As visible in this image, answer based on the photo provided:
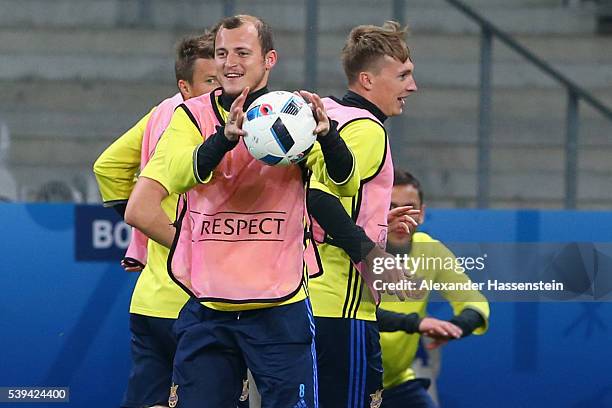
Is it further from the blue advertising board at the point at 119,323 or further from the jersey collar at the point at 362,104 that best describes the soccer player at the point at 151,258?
the blue advertising board at the point at 119,323

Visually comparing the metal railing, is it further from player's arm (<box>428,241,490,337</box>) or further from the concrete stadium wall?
player's arm (<box>428,241,490,337</box>)

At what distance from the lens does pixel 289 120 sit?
3557 mm

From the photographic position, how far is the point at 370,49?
15.6ft

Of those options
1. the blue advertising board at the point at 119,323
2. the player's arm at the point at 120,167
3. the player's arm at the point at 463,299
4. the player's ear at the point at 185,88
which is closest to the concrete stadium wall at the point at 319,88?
the blue advertising board at the point at 119,323

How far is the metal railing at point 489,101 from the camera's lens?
7098mm

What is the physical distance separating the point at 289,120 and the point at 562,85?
411cm

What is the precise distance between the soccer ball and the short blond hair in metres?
1.18

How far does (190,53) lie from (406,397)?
66.4 inches

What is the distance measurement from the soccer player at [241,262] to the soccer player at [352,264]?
0.43 m

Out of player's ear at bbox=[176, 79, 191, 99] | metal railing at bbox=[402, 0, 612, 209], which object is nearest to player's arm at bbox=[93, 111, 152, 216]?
player's ear at bbox=[176, 79, 191, 99]

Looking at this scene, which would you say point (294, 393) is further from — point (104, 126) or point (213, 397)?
point (104, 126)

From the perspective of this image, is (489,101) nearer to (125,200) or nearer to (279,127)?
(125,200)

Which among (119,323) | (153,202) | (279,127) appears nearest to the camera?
(279,127)

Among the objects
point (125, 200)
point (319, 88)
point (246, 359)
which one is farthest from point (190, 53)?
point (319, 88)
